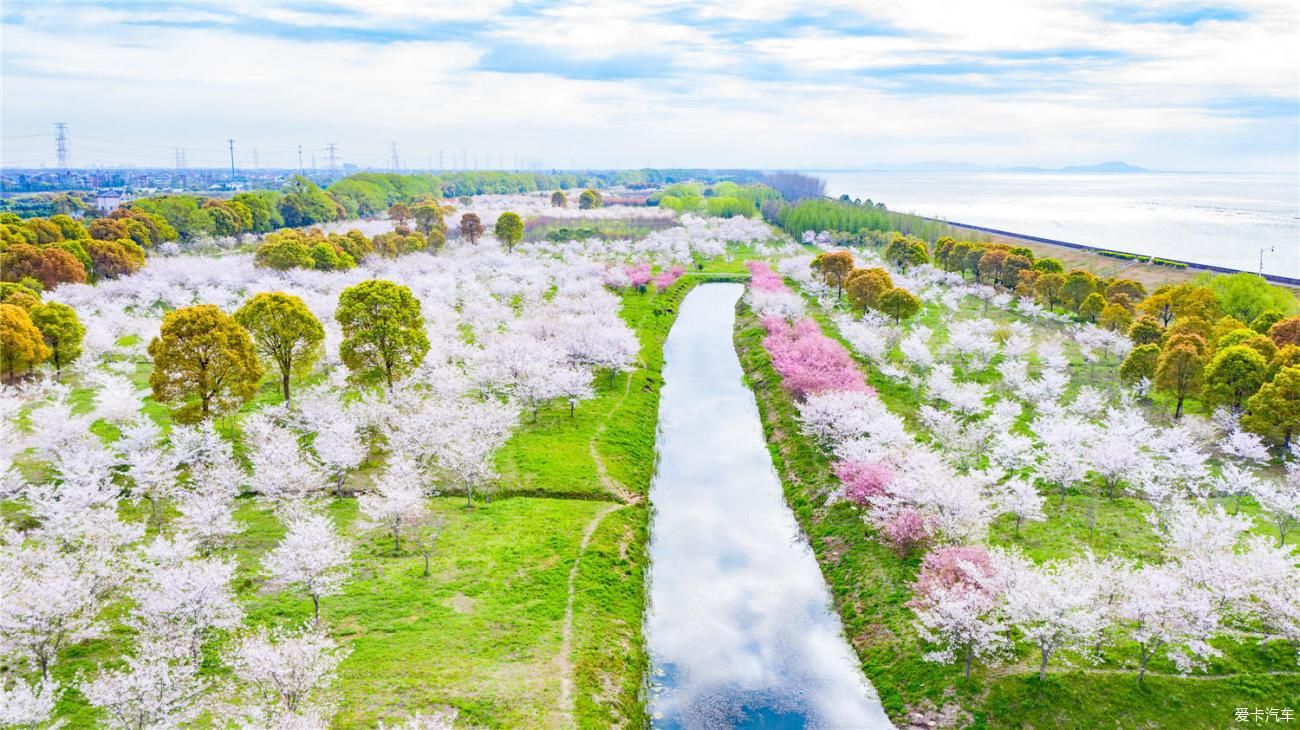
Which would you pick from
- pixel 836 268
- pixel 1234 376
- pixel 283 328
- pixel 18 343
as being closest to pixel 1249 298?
pixel 1234 376

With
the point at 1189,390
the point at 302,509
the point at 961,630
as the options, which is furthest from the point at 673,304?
the point at 961,630

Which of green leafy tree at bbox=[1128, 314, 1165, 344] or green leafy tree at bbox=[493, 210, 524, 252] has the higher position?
green leafy tree at bbox=[493, 210, 524, 252]

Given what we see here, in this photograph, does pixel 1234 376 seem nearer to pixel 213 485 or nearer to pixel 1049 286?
pixel 1049 286

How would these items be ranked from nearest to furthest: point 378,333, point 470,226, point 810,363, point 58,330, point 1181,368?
point 378,333, point 1181,368, point 58,330, point 810,363, point 470,226

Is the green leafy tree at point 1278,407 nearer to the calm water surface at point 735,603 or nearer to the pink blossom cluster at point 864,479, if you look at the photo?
the pink blossom cluster at point 864,479

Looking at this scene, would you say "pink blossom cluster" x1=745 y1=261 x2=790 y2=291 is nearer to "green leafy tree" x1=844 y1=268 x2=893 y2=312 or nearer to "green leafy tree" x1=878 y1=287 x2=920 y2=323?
"green leafy tree" x1=844 y1=268 x2=893 y2=312

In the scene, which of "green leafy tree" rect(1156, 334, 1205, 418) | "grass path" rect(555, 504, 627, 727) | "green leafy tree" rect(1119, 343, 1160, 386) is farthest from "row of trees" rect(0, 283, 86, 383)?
"green leafy tree" rect(1119, 343, 1160, 386)
